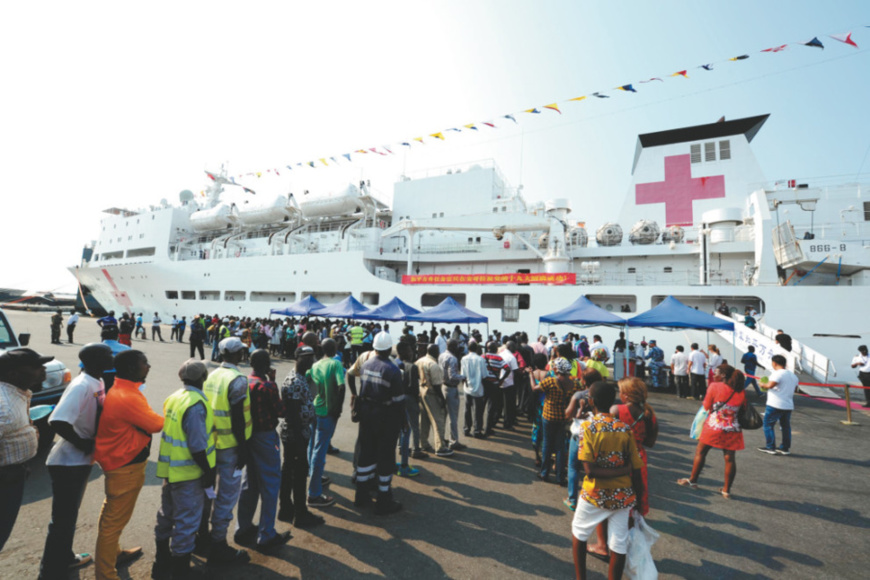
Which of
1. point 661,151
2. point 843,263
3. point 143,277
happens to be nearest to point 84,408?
point 843,263

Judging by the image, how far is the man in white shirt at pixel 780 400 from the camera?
5.23 metres

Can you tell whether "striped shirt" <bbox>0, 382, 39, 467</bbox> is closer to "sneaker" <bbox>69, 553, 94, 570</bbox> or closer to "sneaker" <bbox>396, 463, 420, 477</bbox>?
"sneaker" <bbox>69, 553, 94, 570</bbox>

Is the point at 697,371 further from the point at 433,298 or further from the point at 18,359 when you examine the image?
the point at 18,359

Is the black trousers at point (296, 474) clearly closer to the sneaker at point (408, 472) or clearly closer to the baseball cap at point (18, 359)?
the sneaker at point (408, 472)

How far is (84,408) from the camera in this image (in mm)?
2379

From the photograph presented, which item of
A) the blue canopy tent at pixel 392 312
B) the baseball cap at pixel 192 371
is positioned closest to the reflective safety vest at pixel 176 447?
the baseball cap at pixel 192 371

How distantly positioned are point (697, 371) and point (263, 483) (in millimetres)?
10001

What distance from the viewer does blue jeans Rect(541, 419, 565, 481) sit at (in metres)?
4.27

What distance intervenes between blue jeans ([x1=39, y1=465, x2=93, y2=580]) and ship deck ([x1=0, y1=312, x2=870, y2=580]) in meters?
0.29

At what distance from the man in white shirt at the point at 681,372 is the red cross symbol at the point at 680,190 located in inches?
408

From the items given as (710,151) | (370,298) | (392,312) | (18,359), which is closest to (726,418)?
(18,359)

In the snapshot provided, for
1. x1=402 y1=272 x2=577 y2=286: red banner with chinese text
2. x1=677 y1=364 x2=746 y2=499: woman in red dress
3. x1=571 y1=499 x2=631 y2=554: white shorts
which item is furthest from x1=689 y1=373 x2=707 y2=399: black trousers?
x1=571 y1=499 x2=631 y2=554: white shorts

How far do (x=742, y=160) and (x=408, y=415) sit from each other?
20.6 meters

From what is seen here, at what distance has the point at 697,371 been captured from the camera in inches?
360
